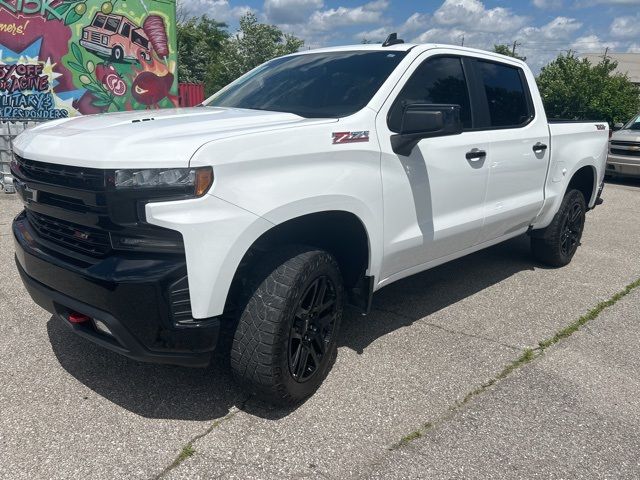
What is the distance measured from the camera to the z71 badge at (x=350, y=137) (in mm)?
3007

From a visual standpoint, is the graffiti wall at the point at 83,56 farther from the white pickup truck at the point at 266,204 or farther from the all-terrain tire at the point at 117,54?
the white pickup truck at the point at 266,204

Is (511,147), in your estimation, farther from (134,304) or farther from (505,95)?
(134,304)

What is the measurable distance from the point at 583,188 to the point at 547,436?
3.83m

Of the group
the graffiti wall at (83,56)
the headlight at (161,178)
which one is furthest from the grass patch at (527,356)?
the graffiti wall at (83,56)

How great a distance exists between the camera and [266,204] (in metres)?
2.64

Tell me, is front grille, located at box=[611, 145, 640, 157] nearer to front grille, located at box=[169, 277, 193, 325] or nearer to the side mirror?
the side mirror

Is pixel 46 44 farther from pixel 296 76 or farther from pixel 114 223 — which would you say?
pixel 114 223

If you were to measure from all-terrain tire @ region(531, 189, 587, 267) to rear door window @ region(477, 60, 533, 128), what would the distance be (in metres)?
1.16

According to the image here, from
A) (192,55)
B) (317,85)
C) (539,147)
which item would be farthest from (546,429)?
(192,55)

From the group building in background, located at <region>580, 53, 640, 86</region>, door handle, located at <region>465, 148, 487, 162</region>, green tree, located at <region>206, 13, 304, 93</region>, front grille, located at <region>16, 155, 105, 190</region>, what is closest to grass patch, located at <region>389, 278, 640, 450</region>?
door handle, located at <region>465, 148, 487, 162</region>

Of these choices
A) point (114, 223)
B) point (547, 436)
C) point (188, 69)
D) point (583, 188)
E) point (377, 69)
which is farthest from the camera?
point (188, 69)

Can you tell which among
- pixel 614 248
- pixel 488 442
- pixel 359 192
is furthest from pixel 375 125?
pixel 614 248

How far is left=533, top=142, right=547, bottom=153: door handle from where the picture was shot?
4.75 metres

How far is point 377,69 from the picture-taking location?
143 inches
